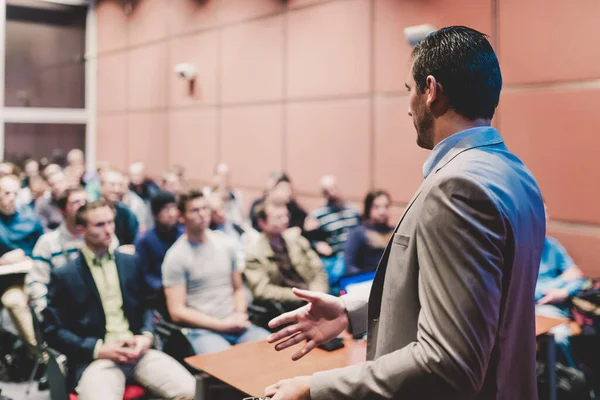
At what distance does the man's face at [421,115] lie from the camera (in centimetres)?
114

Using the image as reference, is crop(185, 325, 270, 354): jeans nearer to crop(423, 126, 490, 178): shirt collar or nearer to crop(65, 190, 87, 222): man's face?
crop(65, 190, 87, 222): man's face

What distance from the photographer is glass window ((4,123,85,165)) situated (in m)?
9.71

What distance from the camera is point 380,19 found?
5.58 m

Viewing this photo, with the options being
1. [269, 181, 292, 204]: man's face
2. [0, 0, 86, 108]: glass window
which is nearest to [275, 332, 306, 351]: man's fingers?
[269, 181, 292, 204]: man's face

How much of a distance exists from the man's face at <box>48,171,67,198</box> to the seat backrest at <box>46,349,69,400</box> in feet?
11.4

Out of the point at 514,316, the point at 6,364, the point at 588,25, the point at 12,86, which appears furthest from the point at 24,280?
the point at 12,86

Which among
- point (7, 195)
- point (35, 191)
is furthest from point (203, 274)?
point (35, 191)

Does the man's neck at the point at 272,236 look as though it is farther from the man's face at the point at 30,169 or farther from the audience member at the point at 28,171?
the man's face at the point at 30,169

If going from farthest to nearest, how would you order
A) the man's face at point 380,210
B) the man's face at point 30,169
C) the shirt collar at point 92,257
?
the man's face at point 30,169
the man's face at point 380,210
the shirt collar at point 92,257

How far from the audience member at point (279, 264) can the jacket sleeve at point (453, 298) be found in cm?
260

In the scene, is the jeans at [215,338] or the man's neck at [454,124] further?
the jeans at [215,338]

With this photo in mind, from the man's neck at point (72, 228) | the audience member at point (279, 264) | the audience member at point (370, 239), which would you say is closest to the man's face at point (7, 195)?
the man's neck at point (72, 228)

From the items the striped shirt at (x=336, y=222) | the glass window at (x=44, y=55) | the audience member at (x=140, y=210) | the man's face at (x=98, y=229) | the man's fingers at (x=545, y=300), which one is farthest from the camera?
the glass window at (x=44, y=55)

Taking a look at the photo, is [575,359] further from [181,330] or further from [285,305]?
[181,330]
